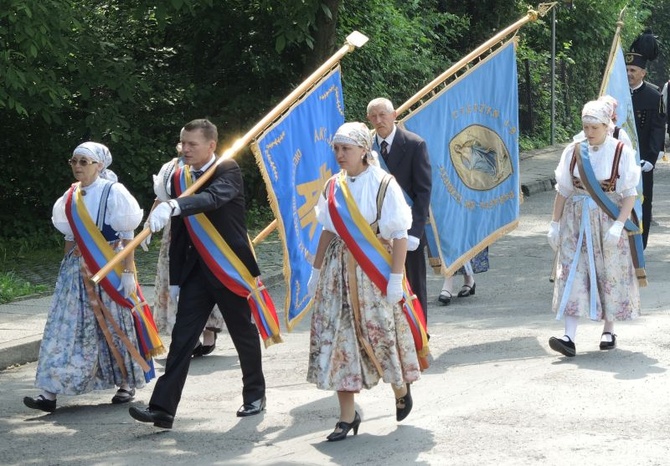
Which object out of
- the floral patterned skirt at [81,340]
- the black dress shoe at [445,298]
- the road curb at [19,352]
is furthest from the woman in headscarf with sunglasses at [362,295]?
the black dress shoe at [445,298]

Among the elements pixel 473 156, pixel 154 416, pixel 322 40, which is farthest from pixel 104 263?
pixel 322 40

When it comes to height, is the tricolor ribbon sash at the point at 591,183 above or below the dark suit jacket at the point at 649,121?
below

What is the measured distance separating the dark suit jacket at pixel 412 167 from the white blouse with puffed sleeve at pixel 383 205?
172cm

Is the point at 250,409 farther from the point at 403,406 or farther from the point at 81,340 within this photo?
the point at 81,340

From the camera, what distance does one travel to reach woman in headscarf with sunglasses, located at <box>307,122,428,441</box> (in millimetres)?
6879

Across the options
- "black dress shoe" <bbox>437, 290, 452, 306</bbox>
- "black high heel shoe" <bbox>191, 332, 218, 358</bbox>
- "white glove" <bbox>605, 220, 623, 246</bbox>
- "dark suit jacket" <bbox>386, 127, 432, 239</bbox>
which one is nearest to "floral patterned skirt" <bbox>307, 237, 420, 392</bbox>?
"dark suit jacket" <bbox>386, 127, 432, 239</bbox>

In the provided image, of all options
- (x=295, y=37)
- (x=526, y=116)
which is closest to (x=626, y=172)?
(x=295, y=37)

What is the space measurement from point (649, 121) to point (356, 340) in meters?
7.56

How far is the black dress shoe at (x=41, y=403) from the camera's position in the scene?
791 cm

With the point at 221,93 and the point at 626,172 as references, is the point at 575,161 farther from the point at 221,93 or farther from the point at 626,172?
the point at 221,93

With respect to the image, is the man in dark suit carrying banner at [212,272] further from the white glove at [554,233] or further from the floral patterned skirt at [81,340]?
the white glove at [554,233]

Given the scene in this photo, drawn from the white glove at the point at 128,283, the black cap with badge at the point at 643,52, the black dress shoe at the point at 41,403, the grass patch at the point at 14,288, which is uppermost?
the black cap with badge at the point at 643,52

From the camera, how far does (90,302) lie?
803cm

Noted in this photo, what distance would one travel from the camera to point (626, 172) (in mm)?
8828
